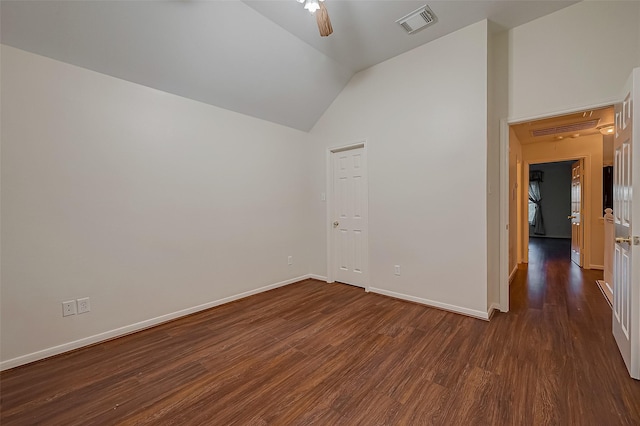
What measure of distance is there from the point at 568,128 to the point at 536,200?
21.8ft

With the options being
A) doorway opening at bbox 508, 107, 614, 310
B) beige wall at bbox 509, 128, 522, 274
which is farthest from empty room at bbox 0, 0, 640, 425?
beige wall at bbox 509, 128, 522, 274

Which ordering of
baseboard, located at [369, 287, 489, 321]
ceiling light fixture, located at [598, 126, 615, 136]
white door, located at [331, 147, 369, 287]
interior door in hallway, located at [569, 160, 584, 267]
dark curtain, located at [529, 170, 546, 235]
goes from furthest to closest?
dark curtain, located at [529, 170, 546, 235]
interior door in hallway, located at [569, 160, 584, 267]
ceiling light fixture, located at [598, 126, 615, 136]
white door, located at [331, 147, 369, 287]
baseboard, located at [369, 287, 489, 321]

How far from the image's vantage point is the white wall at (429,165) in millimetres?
2682

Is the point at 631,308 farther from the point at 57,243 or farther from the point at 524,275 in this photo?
the point at 57,243

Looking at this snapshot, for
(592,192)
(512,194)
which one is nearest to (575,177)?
(592,192)

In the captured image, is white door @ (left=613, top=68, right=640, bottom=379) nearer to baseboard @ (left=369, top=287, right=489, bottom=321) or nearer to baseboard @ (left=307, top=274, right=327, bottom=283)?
baseboard @ (left=369, top=287, right=489, bottom=321)

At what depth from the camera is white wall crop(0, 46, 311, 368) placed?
1.98 m

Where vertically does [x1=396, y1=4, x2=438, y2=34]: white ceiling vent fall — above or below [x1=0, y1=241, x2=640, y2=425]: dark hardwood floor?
above

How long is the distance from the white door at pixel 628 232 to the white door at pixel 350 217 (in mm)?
2341

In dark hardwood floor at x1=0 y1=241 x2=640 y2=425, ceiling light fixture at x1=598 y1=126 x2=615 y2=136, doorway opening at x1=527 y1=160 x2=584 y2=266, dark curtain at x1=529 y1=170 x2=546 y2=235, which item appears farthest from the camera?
dark curtain at x1=529 y1=170 x2=546 y2=235

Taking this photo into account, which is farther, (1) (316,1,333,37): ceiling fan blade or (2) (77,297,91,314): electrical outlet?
(2) (77,297,91,314): electrical outlet

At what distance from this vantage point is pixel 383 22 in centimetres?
262

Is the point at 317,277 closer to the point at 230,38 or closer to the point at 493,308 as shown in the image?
the point at 493,308

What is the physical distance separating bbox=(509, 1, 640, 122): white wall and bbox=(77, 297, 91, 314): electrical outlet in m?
4.57
